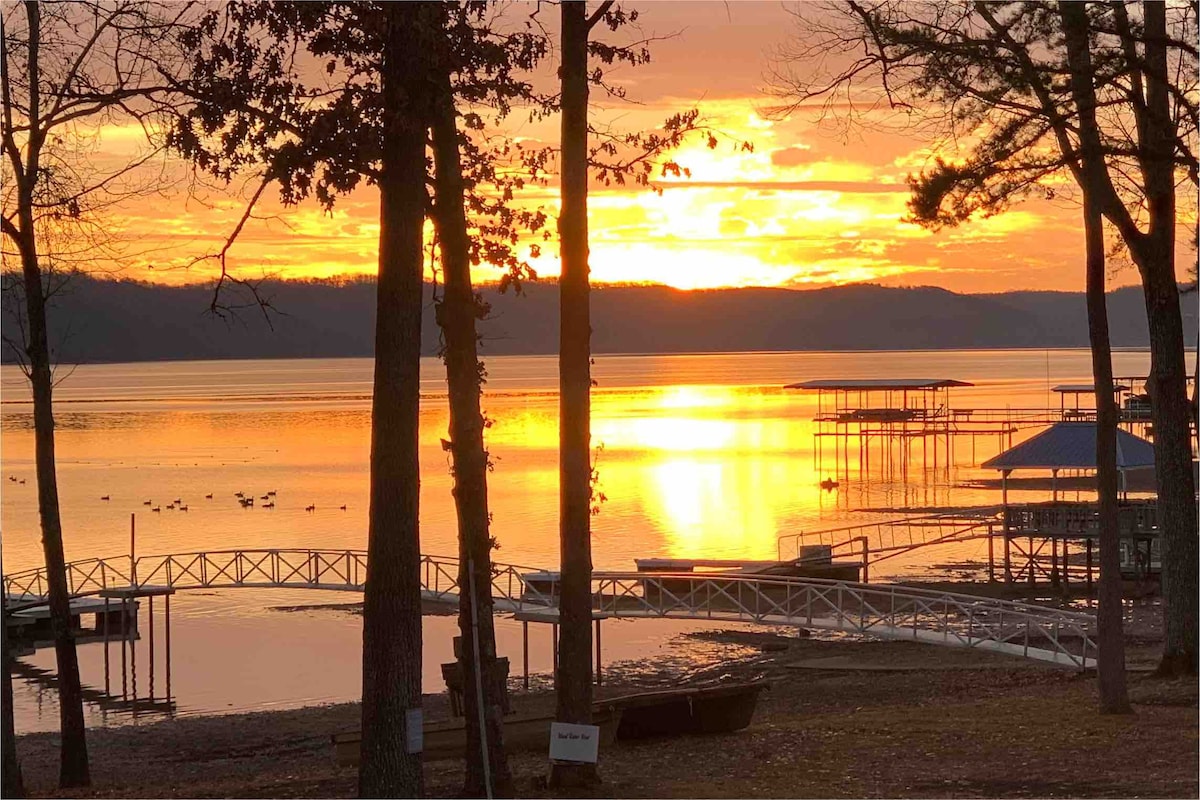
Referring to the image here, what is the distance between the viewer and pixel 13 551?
54.1 m

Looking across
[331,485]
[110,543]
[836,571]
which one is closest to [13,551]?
[110,543]

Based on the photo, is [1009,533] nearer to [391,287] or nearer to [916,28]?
[916,28]

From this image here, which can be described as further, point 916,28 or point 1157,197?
point 1157,197

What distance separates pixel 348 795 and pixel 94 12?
26.3 feet

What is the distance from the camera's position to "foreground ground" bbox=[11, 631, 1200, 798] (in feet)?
42.5

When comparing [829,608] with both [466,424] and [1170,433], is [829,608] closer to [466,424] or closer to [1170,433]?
[1170,433]

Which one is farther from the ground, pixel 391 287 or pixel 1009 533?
pixel 391 287

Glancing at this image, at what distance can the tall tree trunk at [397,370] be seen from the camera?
37.1 feet

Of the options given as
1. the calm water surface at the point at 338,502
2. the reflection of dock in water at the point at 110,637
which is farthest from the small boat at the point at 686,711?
the reflection of dock in water at the point at 110,637

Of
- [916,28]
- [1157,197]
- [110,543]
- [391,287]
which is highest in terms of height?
[916,28]

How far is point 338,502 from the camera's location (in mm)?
71125

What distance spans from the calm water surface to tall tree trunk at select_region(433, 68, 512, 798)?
296 centimetres

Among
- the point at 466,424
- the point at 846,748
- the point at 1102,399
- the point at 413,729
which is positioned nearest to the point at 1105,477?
the point at 1102,399

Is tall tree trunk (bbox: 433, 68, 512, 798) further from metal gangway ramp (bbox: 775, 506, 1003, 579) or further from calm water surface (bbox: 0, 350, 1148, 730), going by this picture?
metal gangway ramp (bbox: 775, 506, 1003, 579)
